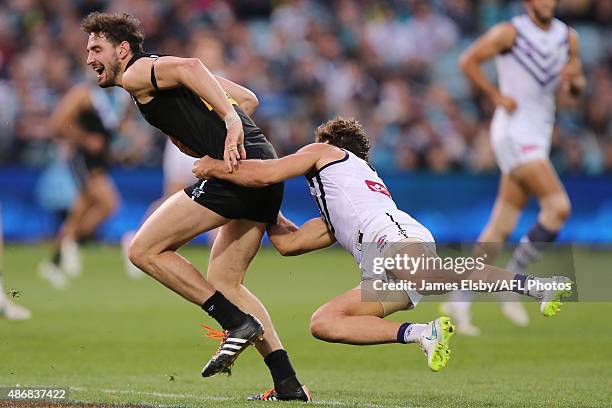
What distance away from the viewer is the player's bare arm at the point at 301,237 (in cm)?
739

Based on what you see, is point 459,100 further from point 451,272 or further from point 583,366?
point 451,272

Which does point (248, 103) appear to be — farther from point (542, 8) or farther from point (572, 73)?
point (572, 73)

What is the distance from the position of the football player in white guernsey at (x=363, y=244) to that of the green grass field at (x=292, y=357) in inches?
21.4

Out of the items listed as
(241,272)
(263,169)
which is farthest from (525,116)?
(263,169)

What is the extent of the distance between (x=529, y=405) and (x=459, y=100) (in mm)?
14555

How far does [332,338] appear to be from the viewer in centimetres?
692

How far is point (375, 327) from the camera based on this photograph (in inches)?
268

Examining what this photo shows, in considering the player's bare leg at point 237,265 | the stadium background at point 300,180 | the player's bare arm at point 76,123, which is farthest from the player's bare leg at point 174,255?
the player's bare arm at point 76,123

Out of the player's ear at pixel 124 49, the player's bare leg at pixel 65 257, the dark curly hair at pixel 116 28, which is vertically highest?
the dark curly hair at pixel 116 28

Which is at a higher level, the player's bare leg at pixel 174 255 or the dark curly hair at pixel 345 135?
the dark curly hair at pixel 345 135

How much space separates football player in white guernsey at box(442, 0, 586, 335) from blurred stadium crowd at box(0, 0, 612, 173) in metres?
7.21

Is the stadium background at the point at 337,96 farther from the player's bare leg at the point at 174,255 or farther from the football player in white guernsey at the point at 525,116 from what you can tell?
the player's bare leg at the point at 174,255

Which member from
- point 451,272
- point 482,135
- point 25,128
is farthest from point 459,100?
point 451,272

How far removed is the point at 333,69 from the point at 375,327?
1439 cm
